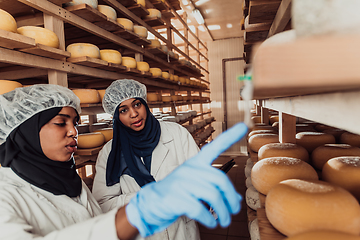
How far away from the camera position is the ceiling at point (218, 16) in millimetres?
4848

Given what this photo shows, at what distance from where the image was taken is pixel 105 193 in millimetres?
1442

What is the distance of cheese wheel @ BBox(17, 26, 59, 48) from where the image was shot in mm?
1308

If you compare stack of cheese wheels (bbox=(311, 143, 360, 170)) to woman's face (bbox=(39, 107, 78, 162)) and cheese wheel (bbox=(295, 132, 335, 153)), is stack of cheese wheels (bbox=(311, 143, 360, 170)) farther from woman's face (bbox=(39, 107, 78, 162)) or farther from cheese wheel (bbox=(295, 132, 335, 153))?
woman's face (bbox=(39, 107, 78, 162))

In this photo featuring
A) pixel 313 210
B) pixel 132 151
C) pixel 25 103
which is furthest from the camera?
pixel 132 151

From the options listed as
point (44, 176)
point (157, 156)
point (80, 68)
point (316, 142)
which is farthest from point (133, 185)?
point (316, 142)

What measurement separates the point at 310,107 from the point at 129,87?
1.35 m

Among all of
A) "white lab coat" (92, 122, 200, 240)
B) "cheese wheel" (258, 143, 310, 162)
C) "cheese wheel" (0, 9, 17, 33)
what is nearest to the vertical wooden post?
"cheese wheel" (258, 143, 310, 162)

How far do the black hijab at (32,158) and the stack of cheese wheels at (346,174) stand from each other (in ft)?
3.93

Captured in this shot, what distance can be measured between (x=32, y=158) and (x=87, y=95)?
92cm

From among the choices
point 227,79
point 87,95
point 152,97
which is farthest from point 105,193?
point 227,79

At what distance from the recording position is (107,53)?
189cm

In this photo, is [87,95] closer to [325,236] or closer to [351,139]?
[325,236]

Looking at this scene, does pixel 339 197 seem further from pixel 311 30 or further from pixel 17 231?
pixel 17 231

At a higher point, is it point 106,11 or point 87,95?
point 106,11
